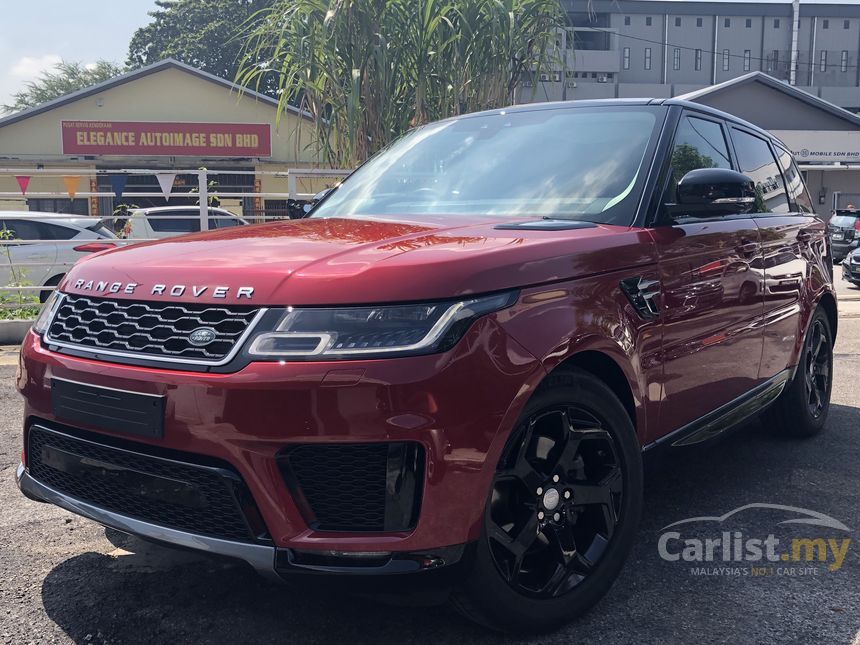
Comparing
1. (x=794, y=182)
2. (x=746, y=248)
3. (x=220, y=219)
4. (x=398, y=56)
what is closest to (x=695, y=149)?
(x=746, y=248)

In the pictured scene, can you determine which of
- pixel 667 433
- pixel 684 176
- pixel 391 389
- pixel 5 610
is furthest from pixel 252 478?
pixel 684 176

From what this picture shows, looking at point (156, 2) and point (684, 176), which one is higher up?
point (156, 2)

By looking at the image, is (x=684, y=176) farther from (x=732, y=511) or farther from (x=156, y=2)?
(x=156, y=2)

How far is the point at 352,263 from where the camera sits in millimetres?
2240

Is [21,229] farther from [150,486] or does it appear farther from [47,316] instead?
[150,486]

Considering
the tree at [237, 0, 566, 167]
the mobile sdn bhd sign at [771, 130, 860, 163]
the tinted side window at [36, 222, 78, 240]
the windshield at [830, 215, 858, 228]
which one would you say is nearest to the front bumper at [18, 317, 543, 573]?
the tree at [237, 0, 566, 167]

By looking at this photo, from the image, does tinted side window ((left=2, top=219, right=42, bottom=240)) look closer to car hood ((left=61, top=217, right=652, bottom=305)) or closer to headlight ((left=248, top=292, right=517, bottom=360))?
car hood ((left=61, top=217, right=652, bottom=305))

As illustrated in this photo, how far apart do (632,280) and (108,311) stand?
1640 mm

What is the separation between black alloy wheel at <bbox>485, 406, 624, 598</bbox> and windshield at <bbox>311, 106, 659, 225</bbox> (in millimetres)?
850

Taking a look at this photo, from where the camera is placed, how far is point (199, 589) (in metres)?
2.77

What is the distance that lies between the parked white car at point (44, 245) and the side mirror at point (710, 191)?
754 cm

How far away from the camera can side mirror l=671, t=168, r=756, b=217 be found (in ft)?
10.0

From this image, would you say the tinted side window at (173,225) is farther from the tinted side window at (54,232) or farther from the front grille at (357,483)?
the front grille at (357,483)

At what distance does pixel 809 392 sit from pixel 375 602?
3.14 m
